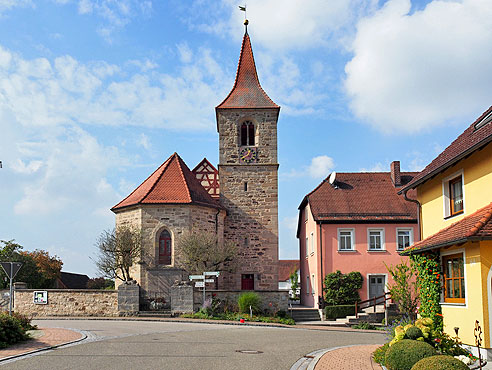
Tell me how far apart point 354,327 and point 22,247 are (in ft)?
89.8

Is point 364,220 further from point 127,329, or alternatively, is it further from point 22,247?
point 22,247

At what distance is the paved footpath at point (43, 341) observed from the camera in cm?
1335

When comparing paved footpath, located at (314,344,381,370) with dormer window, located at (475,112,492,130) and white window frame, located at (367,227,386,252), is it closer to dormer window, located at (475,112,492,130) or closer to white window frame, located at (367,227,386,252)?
dormer window, located at (475,112,492,130)

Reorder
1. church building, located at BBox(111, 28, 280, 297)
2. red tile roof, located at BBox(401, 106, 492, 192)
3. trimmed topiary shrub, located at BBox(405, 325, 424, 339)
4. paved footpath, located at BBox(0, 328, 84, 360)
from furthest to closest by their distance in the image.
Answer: church building, located at BBox(111, 28, 280, 297) < paved footpath, located at BBox(0, 328, 84, 360) < red tile roof, located at BBox(401, 106, 492, 192) < trimmed topiary shrub, located at BBox(405, 325, 424, 339)

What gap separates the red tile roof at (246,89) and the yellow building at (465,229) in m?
21.3

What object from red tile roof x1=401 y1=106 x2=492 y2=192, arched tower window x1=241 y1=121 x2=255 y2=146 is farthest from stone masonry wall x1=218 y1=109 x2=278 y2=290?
red tile roof x1=401 y1=106 x2=492 y2=192

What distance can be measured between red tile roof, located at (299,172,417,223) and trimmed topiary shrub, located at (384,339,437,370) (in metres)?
21.2

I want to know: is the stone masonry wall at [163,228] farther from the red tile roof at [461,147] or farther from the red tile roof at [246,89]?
the red tile roof at [461,147]

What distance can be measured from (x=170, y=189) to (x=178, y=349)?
19.3 m

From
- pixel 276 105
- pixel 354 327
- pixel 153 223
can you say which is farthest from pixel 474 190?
pixel 276 105

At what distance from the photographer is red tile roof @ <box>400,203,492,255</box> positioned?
11961 mm

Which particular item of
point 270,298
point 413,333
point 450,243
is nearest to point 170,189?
point 270,298

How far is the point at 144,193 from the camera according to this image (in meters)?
32.8

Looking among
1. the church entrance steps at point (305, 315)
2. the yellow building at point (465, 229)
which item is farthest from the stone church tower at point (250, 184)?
the yellow building at point (465, 229)
